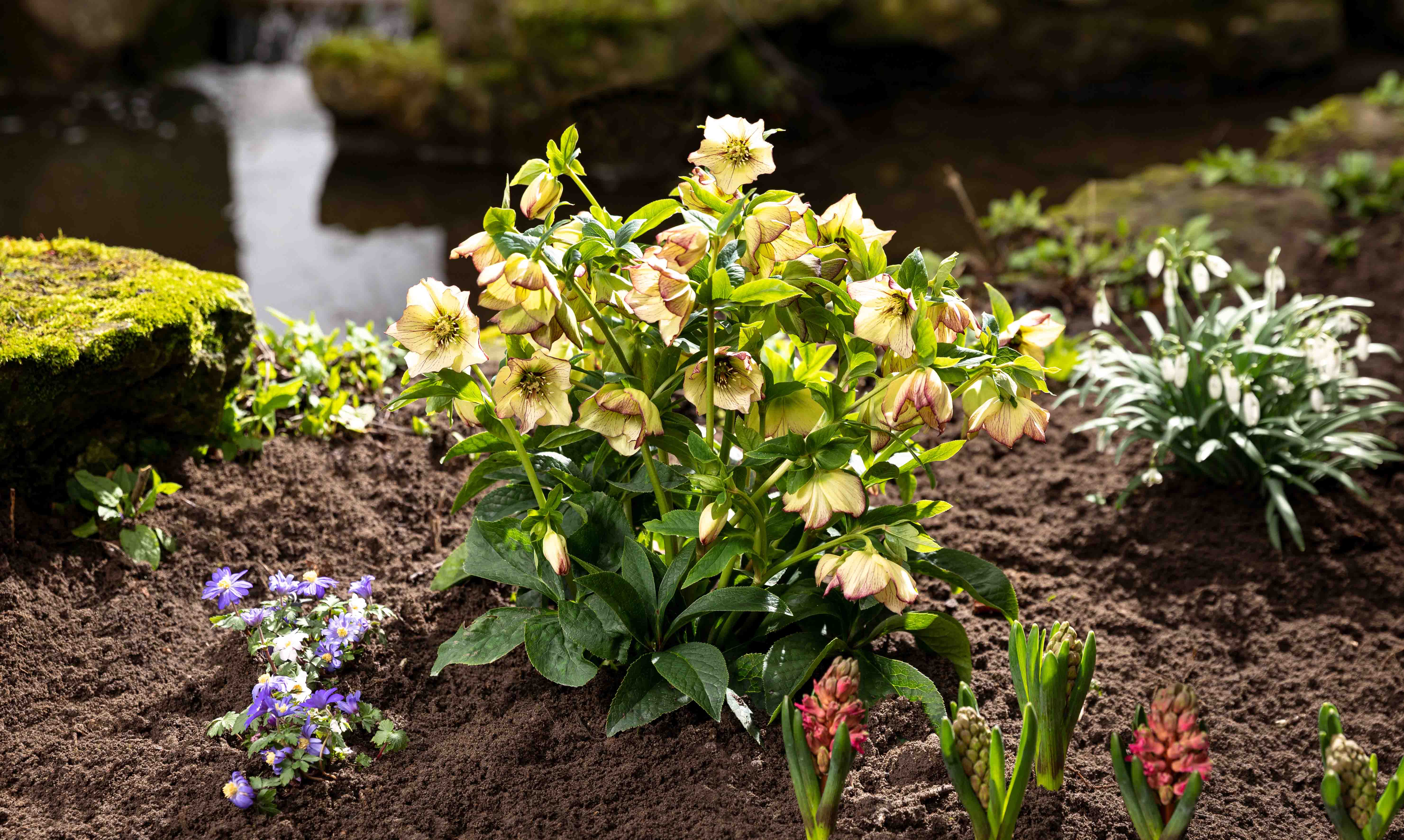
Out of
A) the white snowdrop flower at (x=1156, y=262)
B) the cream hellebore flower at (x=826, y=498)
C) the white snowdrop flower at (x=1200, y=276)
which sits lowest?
the cream hellebore flower at (x=826, y=498)

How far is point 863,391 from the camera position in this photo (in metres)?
2.54

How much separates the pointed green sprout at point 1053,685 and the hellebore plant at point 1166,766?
0.42 ft

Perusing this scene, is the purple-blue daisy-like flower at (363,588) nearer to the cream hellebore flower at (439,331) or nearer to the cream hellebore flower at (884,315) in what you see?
the cream hellebore flower at (439,331)

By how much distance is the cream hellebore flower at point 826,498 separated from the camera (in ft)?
5.44

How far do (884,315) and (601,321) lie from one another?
0.47 m

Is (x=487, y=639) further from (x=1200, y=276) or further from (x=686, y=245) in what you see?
(x=1200, y=276)

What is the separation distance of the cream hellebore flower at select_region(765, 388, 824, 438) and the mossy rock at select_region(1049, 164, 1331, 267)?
307 cm

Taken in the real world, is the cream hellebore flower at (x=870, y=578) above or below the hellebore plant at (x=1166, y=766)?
above

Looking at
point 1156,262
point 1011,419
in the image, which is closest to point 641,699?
point 1011,419

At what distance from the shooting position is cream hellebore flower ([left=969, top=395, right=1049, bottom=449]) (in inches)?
65.6

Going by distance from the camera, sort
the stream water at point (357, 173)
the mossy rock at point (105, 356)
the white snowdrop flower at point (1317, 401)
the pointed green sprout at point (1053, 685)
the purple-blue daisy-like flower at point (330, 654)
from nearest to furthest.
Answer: the pointed green sprout at point (1053, 685) → the purple-blue daisy-like flower at point (330, 654) → the mossy rock at point (105, 356) → the white snowdrop flower at point (1317, 401) → the stream water at point (357, 173)

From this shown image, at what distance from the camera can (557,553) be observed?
5.75 feet

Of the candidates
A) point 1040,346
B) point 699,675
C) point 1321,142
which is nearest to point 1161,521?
point 1040,346

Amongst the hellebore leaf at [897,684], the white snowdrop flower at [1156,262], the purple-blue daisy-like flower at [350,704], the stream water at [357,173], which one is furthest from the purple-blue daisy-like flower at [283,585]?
the stream water at [357,173]
